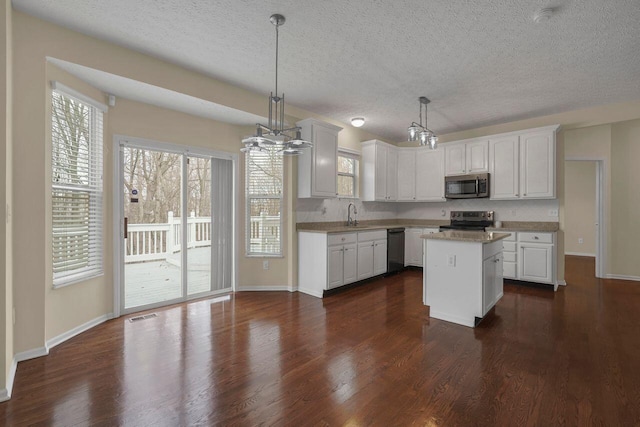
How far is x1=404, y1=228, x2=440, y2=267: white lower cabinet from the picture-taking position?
6188mm

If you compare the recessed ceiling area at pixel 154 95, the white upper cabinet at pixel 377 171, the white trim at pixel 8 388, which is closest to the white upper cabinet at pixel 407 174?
Result: the white upper cabinet at pixel 377 171

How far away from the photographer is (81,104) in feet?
10.2

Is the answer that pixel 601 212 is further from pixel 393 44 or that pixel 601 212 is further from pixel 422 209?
pixel 393 44

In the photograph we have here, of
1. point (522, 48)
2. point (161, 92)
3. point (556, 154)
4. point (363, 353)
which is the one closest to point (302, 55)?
point (161, 92)

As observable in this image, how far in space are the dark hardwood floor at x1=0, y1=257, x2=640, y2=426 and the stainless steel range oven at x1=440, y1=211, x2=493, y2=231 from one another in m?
2.08

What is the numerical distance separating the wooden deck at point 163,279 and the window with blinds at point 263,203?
2.34 feet

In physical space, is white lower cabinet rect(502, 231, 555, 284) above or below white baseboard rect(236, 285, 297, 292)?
above

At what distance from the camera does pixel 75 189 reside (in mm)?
3035

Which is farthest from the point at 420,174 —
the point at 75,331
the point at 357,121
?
the point at 75,331

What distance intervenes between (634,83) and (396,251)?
12.8 feet

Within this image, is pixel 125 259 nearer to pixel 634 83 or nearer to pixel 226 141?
pixel 226 141

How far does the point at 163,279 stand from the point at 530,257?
5320 mm

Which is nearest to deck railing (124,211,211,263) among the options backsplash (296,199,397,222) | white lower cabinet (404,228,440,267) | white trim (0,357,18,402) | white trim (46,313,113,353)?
white trim (46,313,113,353)

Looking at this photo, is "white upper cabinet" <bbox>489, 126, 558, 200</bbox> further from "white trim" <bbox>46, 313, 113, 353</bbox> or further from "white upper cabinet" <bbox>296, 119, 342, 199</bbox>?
"white trim" <bbox>46, 313, 113, 353</bbox>
